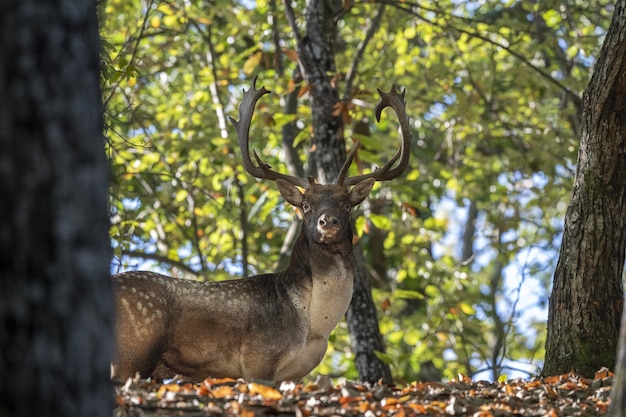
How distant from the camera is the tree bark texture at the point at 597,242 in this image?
8.98 metres

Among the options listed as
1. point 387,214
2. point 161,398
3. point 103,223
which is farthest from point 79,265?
point 387,214

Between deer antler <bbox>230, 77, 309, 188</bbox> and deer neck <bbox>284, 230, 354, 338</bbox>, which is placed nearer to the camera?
deer neck <bbox>284, 230, 354, 338</bbox>

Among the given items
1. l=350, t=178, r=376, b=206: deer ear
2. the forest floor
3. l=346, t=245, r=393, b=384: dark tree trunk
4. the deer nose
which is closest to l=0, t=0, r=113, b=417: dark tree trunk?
the forest floor

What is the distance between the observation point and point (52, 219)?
172 inches

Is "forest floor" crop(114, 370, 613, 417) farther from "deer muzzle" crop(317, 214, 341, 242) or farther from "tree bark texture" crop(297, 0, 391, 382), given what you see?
"tree bark texture" crop(297, 0, 391, 382)

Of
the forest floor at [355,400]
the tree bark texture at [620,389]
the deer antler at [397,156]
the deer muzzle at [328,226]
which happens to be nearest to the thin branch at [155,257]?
the deer antler at [397,156]

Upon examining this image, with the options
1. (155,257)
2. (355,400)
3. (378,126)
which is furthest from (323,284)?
(378,126)

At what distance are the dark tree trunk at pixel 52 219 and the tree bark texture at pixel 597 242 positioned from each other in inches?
211

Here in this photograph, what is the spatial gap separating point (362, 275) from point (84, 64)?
897 centimetres

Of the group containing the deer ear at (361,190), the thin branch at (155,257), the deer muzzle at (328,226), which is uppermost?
the thin branch at (155,257)

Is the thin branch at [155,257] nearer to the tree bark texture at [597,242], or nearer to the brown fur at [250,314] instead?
the brown fur at [250,314]

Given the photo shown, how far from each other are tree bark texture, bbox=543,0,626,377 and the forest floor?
1.06 meters

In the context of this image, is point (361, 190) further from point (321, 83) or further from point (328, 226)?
point (321, 83)

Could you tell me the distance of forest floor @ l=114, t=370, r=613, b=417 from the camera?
6582mm
